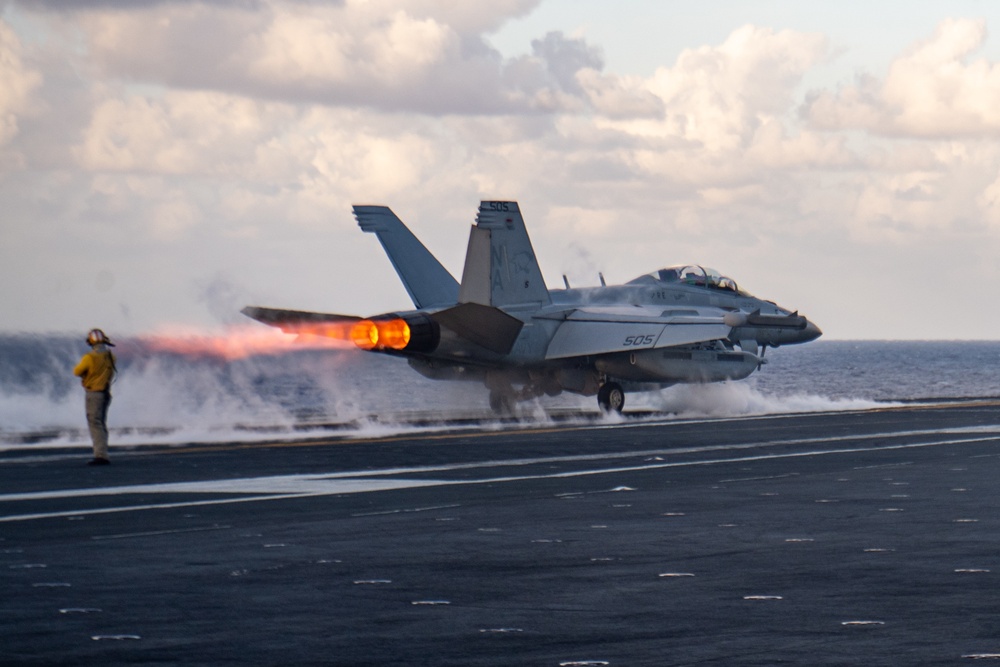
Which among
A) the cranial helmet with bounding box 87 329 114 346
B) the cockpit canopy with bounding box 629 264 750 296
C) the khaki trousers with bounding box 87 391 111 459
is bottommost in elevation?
the khaki trousers with bounding box 87 391 111 459

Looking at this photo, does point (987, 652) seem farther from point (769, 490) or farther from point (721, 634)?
point (769, 490)

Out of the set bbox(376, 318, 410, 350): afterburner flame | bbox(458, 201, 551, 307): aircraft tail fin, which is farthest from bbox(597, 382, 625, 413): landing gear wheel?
bbox(376, 318, 410, 350): afterburner flame

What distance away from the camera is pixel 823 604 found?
9.75 m

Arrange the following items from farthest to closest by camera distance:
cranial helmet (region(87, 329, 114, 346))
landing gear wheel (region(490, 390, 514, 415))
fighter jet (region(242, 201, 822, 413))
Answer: landing gear wheel (region(490, 390, 514, 415)) → fighter jet (region(242, 201, 822, 413)) → cranial helmet (region(87, 329, 114, 346))

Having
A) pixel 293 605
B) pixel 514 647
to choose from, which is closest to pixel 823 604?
pixel 514 647

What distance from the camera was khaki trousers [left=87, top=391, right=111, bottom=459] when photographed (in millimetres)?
22719

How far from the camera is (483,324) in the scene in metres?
33.6

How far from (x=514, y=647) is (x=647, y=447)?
757 inches

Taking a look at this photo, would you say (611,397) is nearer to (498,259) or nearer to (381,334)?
(498,259)

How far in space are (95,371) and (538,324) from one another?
50.9 ft

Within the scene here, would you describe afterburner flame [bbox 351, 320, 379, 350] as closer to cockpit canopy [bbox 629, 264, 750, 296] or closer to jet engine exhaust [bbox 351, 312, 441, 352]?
jet engine exhaust [bbox 351, 312, 441, 352]

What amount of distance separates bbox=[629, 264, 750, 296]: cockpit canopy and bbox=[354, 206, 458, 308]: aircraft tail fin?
595 cm

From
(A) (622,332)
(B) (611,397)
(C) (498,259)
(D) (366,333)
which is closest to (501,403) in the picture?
(B) (611,397)

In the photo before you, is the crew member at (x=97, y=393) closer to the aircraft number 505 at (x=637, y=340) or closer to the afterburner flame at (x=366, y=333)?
the afterburner flame at (x=366, y=333)
